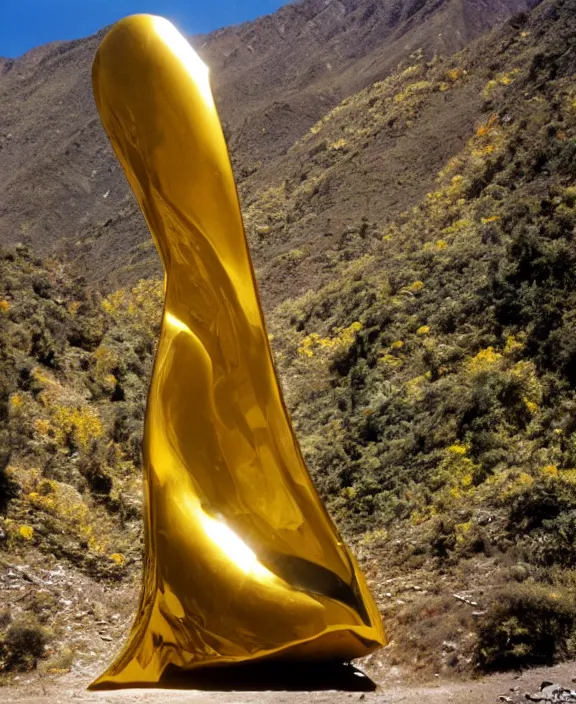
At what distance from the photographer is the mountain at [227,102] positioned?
40656 mm

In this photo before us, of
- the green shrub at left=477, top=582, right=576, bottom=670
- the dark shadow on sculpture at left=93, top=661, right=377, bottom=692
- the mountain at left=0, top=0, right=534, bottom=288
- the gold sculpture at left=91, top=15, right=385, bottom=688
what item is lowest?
the green shrub at left=477, top=582, right=576, bottom=670

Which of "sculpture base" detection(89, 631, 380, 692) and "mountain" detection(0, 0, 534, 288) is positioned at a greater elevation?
"mountain" detection(0, 0, 534, 288)

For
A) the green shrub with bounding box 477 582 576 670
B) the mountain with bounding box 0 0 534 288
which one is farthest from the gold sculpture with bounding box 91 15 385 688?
the mountain with bounding box 0 0 534 288

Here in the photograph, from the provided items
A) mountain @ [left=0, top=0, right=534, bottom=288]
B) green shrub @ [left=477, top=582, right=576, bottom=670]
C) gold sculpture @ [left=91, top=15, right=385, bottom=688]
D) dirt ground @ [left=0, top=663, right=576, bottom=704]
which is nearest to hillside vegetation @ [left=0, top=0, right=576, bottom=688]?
green shrub @ [left=477, top=582, right=576, bottom=670]

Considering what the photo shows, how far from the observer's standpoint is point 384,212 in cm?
2527

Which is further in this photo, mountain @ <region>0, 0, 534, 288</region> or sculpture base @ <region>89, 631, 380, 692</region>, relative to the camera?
mountain @ <region>0, 0, 534, 288</region>

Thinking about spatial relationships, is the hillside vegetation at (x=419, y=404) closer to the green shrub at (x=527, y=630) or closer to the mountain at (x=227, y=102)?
the green shrub at (x=527, y=630)

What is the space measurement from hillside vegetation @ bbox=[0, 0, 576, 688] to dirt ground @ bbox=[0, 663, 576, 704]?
29 cm

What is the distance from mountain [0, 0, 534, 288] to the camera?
40.7m

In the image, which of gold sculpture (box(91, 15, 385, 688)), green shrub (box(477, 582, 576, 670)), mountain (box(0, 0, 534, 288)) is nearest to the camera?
gold sculpture (box(91, 15, 385, 688))

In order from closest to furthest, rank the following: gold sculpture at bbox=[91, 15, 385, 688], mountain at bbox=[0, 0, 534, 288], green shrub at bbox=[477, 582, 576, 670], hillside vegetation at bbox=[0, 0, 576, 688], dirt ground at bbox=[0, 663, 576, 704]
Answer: gold sculpture at bbox=[91, 15, 385, 688] < dirt ground at bbox=[0, 663, 576, 704] < green shrub at bbox=[477, 582, 576, 670] < hillside vegetation at bbox=[0, 0, 576, 688] < mountain at bbox=[0, 0, 534, 288]

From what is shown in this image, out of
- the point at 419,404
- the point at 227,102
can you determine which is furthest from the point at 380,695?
the point at 227,102

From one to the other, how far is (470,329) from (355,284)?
6317mm

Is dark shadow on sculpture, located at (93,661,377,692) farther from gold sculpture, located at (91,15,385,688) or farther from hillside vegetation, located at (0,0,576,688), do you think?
hillside vegetation, located at (0,0,576,688)
